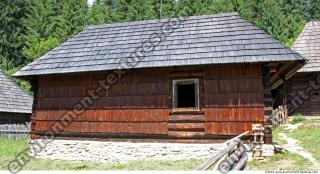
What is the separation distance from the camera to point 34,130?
1322 centimetres

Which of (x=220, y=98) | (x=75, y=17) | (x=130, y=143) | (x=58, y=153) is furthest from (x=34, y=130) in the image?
(x=75, y=17)

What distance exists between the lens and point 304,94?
61.8 ft

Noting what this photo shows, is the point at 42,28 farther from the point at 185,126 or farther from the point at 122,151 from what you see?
the point at 185,126

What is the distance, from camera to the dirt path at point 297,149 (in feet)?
32.8

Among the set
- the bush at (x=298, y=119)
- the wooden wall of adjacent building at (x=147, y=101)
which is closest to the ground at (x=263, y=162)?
the wooden wall of adjacent building at (x=147, y=101)

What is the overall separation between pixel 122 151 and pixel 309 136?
20.9ft

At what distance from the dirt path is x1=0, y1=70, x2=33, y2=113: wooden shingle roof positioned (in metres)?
13.1

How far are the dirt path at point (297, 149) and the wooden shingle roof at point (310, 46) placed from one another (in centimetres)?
500

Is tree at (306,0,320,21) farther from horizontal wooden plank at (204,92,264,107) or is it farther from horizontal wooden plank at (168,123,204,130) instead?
horizontal wooden plank at (168,123,204,130)

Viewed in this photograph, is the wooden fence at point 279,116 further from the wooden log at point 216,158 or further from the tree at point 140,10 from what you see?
the tree at point 140,10

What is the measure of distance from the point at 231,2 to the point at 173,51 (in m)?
26.4

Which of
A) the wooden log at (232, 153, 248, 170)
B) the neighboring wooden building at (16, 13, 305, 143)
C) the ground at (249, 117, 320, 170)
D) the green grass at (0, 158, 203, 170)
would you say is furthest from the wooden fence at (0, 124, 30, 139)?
the wooden log at (232, 153, 248, 170)

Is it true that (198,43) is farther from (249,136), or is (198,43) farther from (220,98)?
(249,136)

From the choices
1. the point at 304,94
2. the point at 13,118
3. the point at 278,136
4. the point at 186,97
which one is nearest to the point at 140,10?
the point at 13,118
